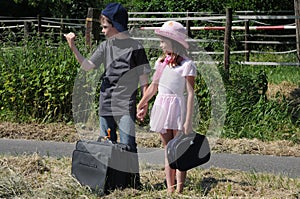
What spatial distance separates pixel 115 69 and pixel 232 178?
164 centimetres

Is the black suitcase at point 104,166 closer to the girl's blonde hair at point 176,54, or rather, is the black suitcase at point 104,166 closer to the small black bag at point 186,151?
the small black bag at point 186,151

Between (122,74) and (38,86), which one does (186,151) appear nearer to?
(122,74)

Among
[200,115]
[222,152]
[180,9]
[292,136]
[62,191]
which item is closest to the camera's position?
[62,191]

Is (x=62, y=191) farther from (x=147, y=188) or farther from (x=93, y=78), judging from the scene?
(x=93, y=78)

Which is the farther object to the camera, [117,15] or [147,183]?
[147,183]

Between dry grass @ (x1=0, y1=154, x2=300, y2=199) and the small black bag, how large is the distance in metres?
0.28

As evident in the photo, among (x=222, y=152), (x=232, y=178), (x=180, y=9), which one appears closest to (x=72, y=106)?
(x=222, y=152)

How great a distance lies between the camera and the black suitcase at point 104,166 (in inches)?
213

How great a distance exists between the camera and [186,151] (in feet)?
17.2

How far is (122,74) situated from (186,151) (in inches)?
36.6

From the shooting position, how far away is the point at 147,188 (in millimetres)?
5684

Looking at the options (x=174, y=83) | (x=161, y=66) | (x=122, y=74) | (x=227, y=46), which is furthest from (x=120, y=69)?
(x=227, y=46)

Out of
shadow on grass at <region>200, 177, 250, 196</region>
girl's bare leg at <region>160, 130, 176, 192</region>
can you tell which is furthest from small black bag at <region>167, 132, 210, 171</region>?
shadow on grass at <region>200, 177, 250, 196</region>

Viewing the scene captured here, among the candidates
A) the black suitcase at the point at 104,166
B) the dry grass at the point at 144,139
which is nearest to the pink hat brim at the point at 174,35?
the black suitcase at the point at 104,166
